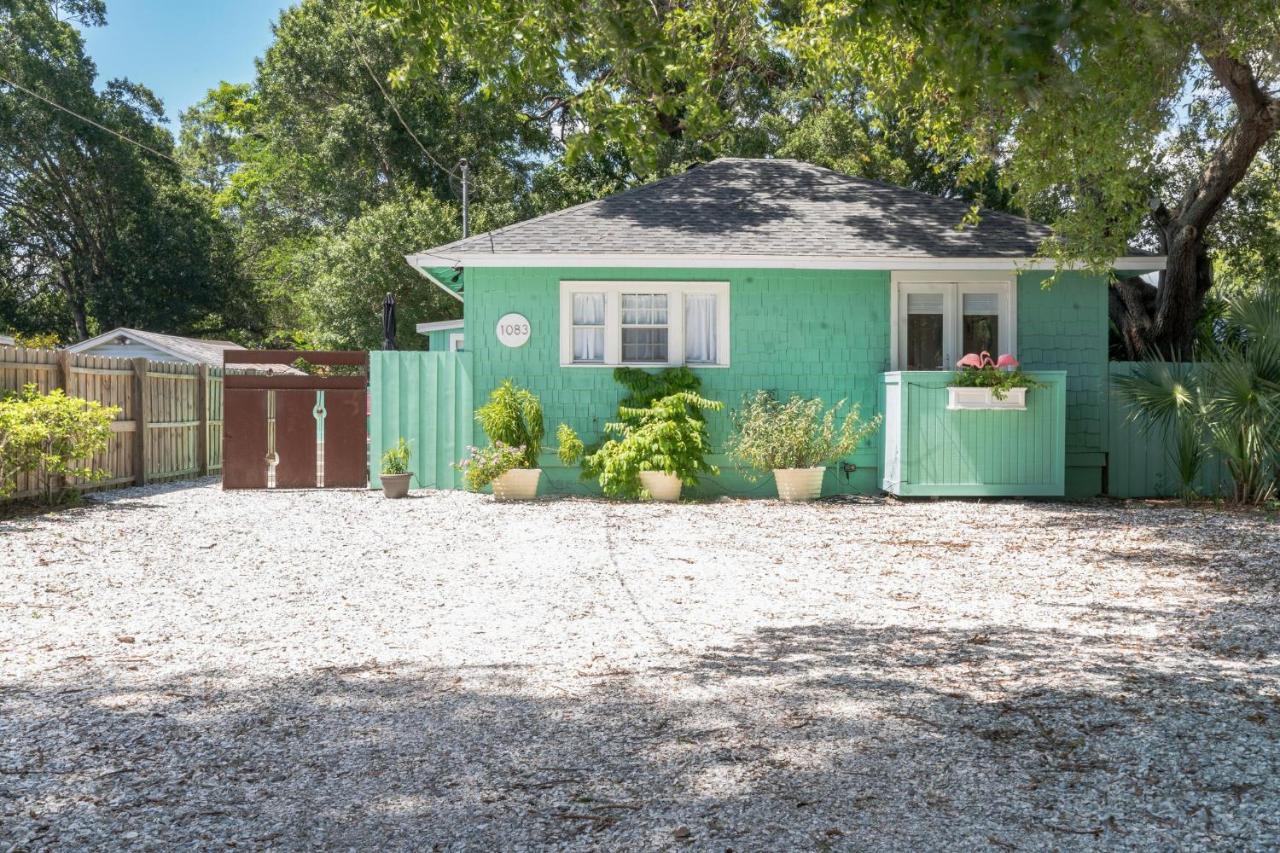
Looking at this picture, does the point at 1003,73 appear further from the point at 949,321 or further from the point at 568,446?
the point at 949,321

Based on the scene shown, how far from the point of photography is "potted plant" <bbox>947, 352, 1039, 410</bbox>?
11383 millimetres

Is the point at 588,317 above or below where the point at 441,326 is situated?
below

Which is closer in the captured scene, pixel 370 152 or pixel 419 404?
pixel 419 404

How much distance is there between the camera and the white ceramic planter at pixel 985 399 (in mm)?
11438

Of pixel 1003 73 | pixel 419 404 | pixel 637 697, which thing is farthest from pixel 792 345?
pixel 1003 73

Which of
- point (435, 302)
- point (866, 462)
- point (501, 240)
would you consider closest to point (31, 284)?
point (435, 302)

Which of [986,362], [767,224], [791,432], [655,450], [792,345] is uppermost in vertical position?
[767,224]

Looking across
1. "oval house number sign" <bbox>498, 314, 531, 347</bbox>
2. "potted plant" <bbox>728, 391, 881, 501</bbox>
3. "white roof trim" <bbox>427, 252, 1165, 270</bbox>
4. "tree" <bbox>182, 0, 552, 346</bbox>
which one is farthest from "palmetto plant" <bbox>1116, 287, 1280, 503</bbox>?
"tree" <bbox>182, 0, 552, 346</bbox>

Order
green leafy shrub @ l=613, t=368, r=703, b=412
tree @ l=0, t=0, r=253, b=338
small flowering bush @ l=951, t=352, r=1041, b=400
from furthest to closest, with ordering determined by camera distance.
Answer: tree @ l=0, t=0, r=253, b=338
green leafy shrub @ l=613, t=368, r=703, b=412
small flowering bush @ l=951, t=352, r=1041, b=400

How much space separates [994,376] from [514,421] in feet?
17.5

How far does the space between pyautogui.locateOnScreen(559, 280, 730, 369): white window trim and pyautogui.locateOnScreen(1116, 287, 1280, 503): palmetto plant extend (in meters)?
4.69

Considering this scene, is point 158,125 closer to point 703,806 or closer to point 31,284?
point 31,284

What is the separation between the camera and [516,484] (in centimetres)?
1212

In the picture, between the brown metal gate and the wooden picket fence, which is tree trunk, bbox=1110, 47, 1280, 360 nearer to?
the brown metal gate
